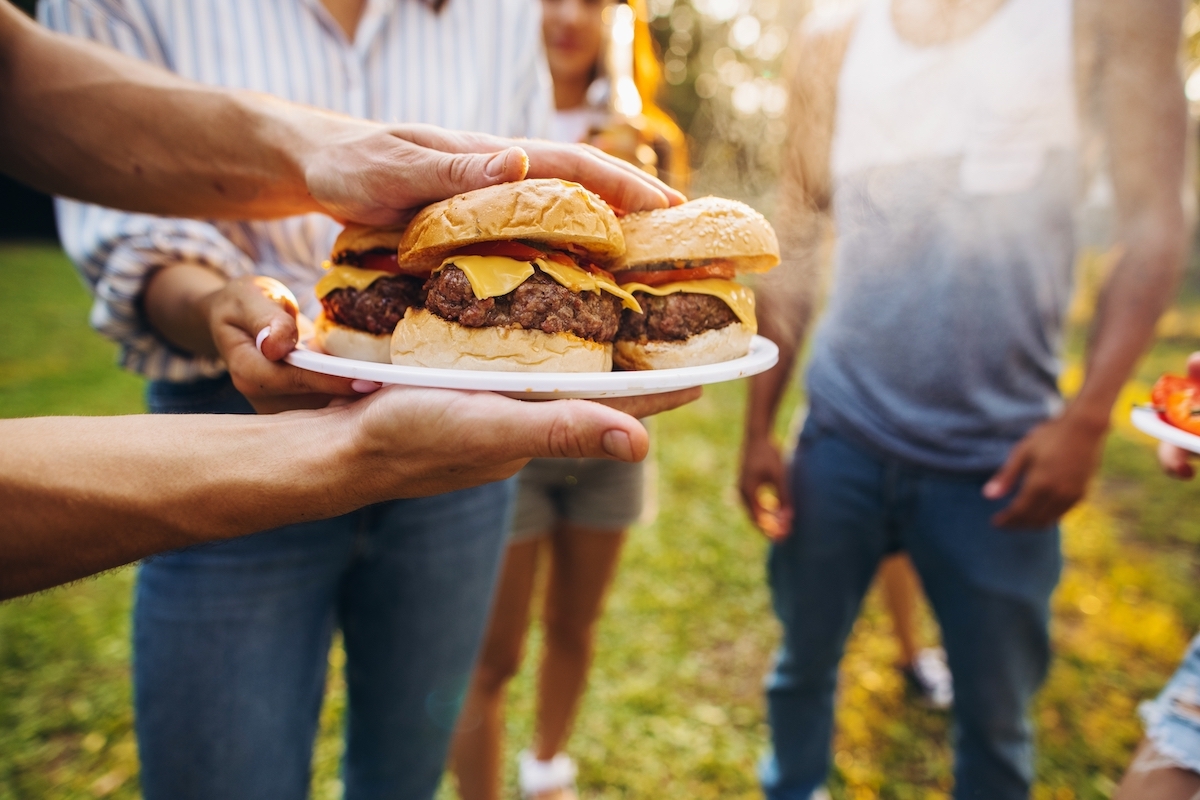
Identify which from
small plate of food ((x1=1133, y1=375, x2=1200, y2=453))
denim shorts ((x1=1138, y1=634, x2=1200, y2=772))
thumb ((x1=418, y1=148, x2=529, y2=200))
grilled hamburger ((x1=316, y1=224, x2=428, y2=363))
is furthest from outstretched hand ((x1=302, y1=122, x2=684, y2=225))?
denim shorts ((x1=1138, y1=634, x2=1200, y2=772))

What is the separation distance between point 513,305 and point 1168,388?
6.86 feet

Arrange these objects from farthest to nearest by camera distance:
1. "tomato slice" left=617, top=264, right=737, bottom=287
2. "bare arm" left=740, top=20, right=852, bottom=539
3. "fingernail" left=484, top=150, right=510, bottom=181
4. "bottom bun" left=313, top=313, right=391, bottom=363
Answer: "bare arm" left=740, top=20, right=852, bottom=539
"tomato slice" left=617, top=264, right=737, bottom=287
"bottom bun" left=313, top=313, right=391, bottom=363
"fingernail" left=484, top=150, right=510, bottom=181

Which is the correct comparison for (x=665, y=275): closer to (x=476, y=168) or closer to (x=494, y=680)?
(x=476, y=168)

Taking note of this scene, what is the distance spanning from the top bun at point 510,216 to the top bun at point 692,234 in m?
0.36

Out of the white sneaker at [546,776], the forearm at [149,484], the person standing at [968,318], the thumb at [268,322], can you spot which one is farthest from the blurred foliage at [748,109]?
the white sneaker at [546,776]

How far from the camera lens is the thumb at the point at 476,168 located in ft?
4.88

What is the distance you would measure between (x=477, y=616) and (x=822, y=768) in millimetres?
1881

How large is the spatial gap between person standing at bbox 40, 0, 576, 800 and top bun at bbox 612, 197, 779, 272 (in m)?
0.74

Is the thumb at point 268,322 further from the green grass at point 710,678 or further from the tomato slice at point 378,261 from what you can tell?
the green grass at point 710,678

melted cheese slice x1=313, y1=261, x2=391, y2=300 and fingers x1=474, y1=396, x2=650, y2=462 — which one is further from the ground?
fingers x1=474, y1=396, x2=650, y2=462

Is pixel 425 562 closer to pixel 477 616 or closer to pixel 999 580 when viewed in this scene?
pixel 477 616

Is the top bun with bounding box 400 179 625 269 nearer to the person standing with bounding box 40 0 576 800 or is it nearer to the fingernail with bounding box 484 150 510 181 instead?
the fingernail with bounding box 484 150 510 181

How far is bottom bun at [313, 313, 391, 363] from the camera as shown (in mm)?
1943

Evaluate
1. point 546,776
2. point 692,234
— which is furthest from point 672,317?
point 546,776
